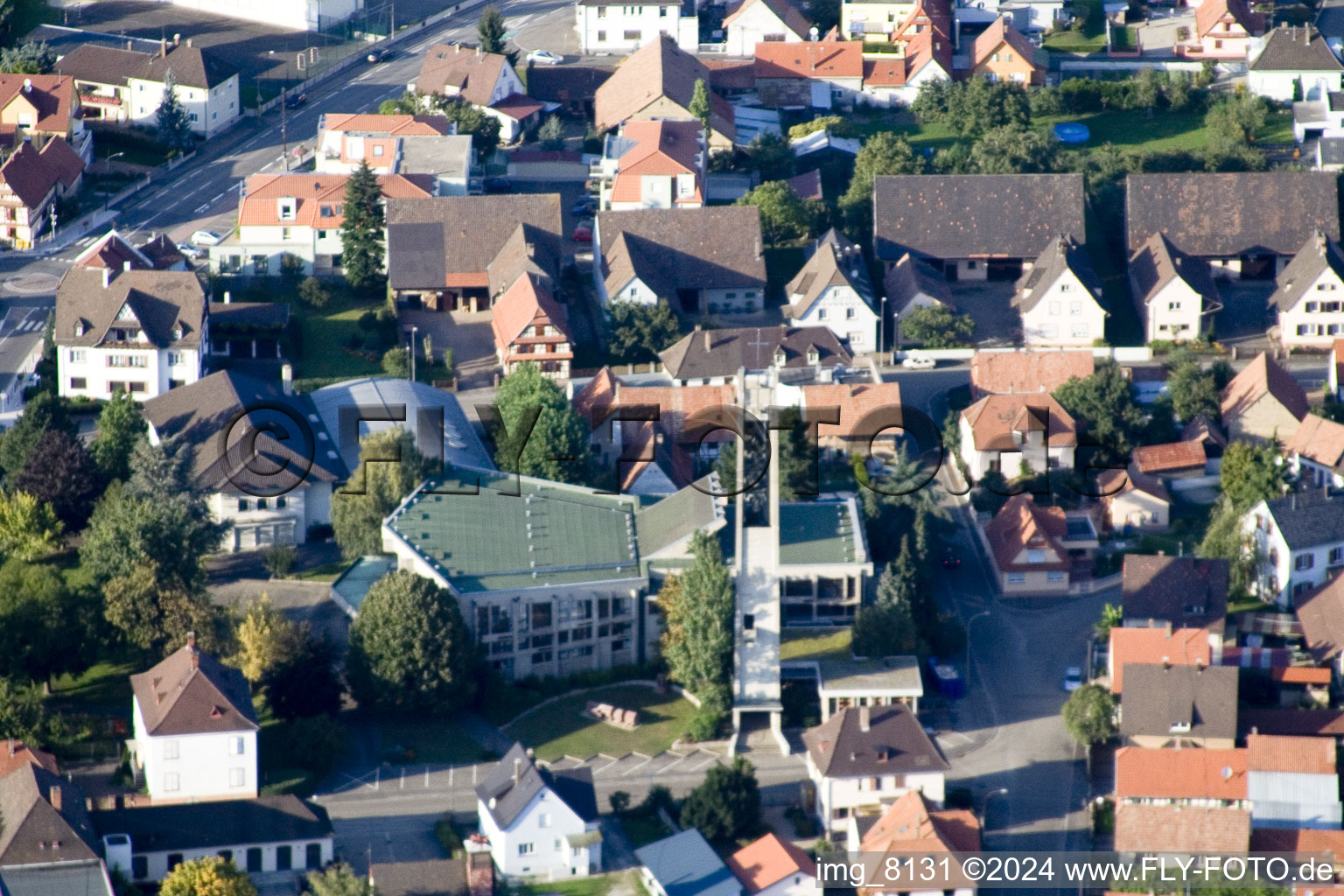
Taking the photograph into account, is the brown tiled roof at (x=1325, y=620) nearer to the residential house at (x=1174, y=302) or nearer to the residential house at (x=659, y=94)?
the residential house at (x=1174, y=302)

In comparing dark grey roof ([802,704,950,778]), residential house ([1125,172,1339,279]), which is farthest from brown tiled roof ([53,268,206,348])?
residential house ([1125,172,1339,279])

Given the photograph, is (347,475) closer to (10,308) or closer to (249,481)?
(249,481)

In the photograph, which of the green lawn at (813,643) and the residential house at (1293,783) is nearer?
the residential house at (1293,783)

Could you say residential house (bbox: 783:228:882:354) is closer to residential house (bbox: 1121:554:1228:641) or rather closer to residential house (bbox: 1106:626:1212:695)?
residential house (bbox: 1121:554:1228:641)

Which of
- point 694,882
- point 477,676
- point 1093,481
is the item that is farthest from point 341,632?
point 1093,481

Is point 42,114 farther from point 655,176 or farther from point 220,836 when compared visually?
point 220,836

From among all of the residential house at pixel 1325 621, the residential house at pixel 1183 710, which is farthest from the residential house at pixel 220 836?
the residential house at pixel 1325 621
